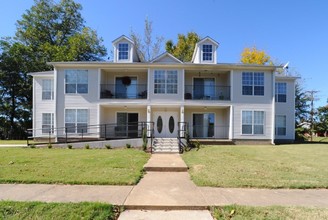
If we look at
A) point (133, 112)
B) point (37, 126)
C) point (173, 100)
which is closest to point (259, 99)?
point (173, 100)

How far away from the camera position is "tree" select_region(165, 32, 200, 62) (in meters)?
35.2

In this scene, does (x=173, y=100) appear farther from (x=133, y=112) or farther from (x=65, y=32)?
(x=65, y=32)

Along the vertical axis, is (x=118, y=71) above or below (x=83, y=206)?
above

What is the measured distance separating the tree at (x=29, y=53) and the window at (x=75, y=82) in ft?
39.3

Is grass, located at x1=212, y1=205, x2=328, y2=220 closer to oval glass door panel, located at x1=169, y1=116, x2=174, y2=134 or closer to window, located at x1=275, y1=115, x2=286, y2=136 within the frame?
oval glass door panel, located at x1=169, y1=116, x2=174, y2=134

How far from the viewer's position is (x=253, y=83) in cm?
1875

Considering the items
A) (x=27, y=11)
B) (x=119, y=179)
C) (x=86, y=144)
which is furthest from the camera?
(x=27, y=11)

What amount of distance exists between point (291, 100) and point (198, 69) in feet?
29.4

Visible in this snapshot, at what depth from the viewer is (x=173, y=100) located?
18438 millimetres

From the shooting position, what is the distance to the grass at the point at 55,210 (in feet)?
15.1

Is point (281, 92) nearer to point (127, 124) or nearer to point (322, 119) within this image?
point (127, 124)

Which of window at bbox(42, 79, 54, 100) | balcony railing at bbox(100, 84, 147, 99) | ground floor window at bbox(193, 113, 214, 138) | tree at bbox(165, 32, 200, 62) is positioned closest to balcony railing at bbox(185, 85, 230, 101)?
ground floor window at bbox(193, 113, 214, 138)

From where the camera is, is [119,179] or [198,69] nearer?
[119,179]

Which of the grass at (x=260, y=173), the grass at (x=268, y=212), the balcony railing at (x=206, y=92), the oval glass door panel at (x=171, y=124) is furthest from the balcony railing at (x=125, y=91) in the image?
the grass at (x=268, y=212)
